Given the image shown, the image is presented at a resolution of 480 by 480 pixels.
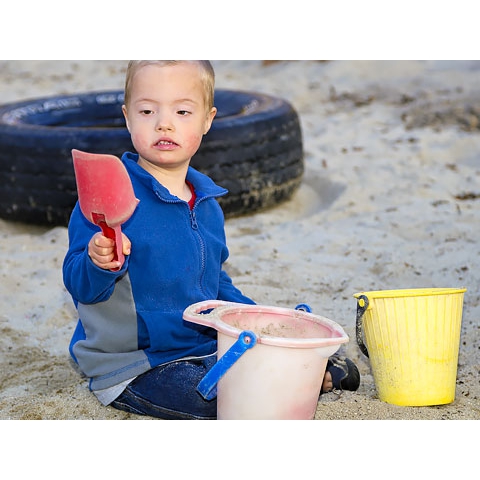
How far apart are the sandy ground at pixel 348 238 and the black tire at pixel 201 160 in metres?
0.12

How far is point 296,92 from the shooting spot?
614 cm

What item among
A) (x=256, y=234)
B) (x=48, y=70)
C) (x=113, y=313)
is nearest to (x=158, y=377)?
(x=113, y=313)

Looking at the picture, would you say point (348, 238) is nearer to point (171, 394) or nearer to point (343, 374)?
point (343, 374)

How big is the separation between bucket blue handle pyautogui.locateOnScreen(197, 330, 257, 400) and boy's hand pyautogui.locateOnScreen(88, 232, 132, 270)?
12.5 inches

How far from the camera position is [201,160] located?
3.61 meters

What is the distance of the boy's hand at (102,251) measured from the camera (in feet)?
5.78

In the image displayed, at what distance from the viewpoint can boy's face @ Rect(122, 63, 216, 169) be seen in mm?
1982

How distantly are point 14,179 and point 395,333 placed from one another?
2.24 meters

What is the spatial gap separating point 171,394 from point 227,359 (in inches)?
11.8

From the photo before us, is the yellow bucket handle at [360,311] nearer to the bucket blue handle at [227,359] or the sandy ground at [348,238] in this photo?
the sandy ground at [348,238]

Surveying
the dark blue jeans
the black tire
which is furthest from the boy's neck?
the black tire

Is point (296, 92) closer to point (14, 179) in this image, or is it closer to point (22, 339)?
point (14, 179)

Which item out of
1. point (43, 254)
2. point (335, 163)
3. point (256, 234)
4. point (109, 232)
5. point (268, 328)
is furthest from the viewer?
point (335, 163)

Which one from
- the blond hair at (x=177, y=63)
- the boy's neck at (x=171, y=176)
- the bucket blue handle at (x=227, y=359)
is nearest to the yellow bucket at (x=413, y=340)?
the bucket blue handle at (x=227, y=359)
